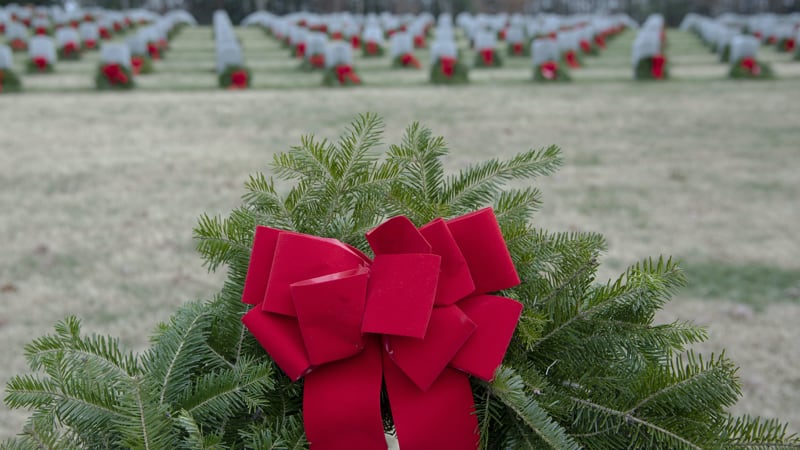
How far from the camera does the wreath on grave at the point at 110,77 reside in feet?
45.1

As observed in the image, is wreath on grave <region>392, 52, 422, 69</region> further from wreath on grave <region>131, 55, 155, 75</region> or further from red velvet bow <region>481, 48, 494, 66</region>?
wreath on grave <region>131, 55, 155, 75</region>

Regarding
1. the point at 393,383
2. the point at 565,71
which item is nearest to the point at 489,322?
the point at 393,383

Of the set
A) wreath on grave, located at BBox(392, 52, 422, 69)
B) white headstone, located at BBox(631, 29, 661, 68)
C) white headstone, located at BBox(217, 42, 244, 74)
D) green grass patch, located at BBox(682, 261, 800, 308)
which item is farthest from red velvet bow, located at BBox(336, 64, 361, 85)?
green grass patch, located at BBox(682, 261, 800, 308)

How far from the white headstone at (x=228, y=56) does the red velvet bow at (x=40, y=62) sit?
14.4ft

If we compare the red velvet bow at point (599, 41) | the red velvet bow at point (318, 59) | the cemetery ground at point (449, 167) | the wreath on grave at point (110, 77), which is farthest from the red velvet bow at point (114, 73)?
the red velvet bow at point (599, 41)

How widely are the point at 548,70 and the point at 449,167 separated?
7690 mm

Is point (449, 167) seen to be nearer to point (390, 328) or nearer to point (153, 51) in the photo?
point (390, 328)

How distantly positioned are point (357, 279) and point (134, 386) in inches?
11.9

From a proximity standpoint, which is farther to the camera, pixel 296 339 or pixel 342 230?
pixel 342 230

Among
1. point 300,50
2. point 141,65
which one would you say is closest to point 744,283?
point 141,65

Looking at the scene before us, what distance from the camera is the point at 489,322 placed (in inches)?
40.8

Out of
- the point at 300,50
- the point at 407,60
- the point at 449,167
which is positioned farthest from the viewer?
the point at 300,50

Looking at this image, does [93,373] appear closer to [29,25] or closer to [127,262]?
[127,262]

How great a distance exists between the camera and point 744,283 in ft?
15.7
